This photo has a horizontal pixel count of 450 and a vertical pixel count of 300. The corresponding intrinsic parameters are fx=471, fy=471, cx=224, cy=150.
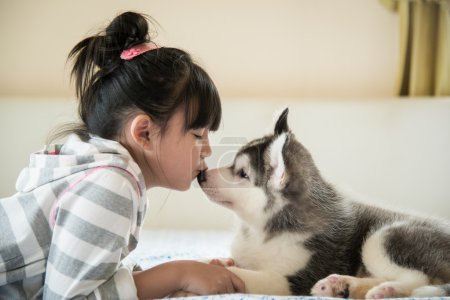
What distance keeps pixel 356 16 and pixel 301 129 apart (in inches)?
27.2

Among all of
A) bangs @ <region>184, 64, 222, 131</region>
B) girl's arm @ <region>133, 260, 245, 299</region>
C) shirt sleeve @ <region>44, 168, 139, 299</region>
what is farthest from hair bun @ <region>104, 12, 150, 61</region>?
girl's arm @ <region>133, 260, 245, 299</region>

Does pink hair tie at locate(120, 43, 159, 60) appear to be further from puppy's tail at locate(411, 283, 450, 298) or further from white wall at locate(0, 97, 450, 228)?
white wall at locate(0, 97, 450, 228)

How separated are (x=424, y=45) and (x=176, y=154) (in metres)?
1.68

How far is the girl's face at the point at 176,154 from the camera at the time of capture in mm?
1113

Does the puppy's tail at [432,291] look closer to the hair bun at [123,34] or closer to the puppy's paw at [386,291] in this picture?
the puppy's paw at [386,291]

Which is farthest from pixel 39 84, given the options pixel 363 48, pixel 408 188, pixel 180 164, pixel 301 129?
pixel 408 188

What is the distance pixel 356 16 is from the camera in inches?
93.4

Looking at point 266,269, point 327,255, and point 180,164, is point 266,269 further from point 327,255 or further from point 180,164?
point 180,164

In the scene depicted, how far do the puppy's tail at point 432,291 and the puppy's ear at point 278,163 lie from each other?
0.41 meters

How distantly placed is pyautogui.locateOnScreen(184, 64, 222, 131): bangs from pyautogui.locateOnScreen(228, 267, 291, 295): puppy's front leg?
0.36 metres

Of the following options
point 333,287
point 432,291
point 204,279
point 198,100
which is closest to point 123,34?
point 198,100

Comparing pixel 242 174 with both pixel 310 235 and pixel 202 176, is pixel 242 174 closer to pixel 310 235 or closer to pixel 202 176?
pixel 202 176

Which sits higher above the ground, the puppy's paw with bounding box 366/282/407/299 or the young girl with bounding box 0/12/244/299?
the young girl with bounding box 0/12/244/299

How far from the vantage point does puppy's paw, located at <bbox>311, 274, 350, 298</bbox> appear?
1.00m
